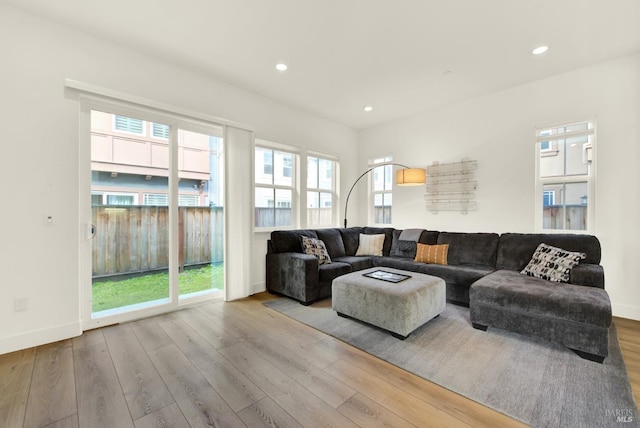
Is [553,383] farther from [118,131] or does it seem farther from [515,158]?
[118,131]

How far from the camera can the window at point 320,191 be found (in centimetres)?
505

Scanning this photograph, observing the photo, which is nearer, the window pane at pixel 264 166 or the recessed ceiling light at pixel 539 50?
the recessed ceiling light at pixel 539 50

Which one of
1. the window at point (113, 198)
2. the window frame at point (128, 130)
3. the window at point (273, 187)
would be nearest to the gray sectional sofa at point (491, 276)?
the window at point (273, 187)

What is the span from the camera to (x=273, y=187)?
443cm

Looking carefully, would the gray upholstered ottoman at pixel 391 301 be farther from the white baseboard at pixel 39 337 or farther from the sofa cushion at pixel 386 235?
the white baseboard at pixel 39 337

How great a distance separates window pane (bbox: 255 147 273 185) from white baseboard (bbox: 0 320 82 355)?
8.82ft

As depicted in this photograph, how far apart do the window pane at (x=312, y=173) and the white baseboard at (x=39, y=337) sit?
3617mm

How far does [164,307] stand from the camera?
3227 millimetres

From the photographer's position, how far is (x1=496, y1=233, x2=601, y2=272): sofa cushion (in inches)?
119

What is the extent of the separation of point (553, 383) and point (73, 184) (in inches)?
171

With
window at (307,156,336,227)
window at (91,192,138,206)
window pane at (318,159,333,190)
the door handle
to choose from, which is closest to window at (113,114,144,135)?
window at (91,192,138,206)

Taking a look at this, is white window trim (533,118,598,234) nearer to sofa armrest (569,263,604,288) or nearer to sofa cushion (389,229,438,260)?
sofa armrest (569,263,604,288)

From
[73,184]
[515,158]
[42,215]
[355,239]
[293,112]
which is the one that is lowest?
[355,239]

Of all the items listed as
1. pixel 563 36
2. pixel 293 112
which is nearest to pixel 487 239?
pixel 563 36
